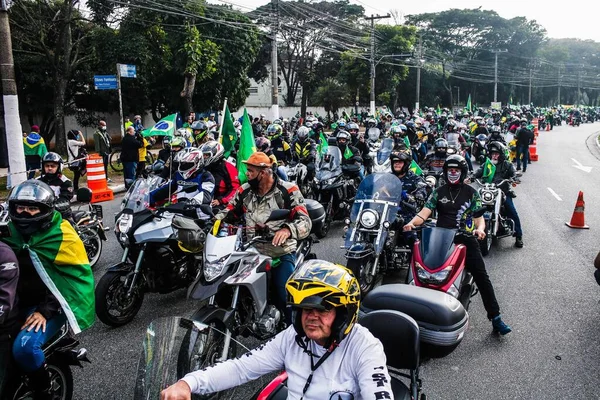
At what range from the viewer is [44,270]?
11.3 feet

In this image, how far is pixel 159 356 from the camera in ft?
7.50

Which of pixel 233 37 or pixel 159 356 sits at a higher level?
pixel 233 37

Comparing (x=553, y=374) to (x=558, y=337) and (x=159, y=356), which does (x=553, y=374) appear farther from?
(x=159, y=356)

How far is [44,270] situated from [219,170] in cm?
420

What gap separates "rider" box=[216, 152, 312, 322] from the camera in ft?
15.2

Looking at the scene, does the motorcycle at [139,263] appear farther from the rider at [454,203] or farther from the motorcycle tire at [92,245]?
the rider at [454,203]

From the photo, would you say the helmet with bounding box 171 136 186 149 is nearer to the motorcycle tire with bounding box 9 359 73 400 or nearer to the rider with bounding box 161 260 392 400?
the motorcycle tire with bounding box 9 359 73 400

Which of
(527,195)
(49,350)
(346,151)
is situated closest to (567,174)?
(527,195)

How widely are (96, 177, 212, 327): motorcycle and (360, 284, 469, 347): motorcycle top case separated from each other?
2.33 metres

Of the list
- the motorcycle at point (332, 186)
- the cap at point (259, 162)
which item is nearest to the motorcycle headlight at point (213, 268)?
the cap at point (259, 162)

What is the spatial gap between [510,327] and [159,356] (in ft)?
14.3

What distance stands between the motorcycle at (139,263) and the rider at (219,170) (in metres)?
1.57

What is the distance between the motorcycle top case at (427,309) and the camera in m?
3.35

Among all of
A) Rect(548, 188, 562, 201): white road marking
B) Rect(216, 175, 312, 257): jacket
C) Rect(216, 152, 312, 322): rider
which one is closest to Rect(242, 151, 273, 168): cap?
Rect(216, 152, 312, 322): rider
